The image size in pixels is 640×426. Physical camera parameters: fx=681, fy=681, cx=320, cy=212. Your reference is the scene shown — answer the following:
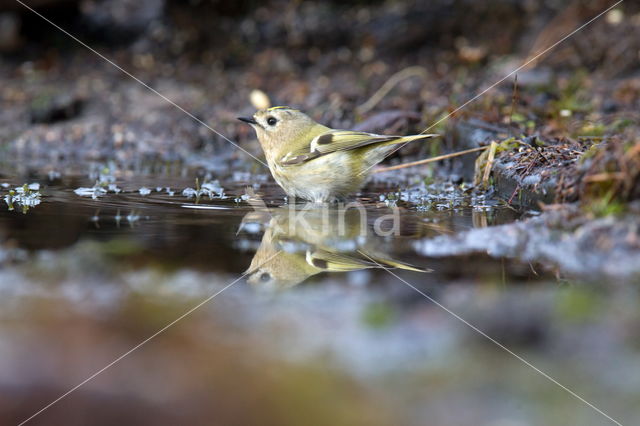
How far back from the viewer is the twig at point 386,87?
793 cm

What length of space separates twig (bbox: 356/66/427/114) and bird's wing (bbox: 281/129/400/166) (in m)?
2.95

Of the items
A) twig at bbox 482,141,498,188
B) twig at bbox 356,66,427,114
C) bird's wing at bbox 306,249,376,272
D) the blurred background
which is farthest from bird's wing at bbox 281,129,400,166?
twig at bbox 356,66,427,114

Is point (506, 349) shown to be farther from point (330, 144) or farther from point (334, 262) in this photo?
point (330, 144)

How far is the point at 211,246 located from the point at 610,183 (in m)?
1.87

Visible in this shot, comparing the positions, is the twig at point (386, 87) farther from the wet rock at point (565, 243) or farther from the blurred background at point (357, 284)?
the wet rock at point (565, 243)

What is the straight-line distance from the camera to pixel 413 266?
2.94 meters

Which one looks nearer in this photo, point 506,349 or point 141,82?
point 506,349

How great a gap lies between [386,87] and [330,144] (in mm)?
3916

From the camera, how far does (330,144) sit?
15.8 ft

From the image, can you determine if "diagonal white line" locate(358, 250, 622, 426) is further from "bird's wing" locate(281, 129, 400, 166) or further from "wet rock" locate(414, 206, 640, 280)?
"bird's wing" locate(281, 129, 400, 166)

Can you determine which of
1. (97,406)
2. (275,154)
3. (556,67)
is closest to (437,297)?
(97,406)

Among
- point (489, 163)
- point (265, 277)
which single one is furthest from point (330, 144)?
point (265, 277)

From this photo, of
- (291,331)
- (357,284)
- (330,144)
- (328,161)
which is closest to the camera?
(291,331)

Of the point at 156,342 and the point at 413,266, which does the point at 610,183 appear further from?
the point at 156,342
